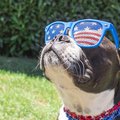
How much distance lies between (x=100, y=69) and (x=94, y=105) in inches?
10.4

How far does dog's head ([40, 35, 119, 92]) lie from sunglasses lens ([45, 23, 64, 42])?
5.4 inches

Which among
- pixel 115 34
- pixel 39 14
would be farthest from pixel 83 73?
pixel 39 14

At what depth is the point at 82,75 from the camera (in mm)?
3361

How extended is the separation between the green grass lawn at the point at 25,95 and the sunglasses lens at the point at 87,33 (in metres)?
1.69

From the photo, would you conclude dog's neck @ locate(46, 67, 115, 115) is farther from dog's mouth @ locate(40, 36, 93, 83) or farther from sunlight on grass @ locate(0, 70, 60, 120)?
sunlight on grass @ locate(0, 70, 60, 120)

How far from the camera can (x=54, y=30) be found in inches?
143

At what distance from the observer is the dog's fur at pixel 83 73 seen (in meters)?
3.35

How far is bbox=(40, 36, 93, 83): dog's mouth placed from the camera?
3.33 m

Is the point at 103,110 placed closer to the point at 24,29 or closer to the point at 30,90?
the point at 30,90

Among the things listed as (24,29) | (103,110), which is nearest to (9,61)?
(24,29)

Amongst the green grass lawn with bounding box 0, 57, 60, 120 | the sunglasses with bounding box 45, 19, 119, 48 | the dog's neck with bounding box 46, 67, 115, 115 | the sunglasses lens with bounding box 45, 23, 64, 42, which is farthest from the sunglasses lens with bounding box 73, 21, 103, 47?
the green grass lawn with bounding box 0, 57, 60, 120

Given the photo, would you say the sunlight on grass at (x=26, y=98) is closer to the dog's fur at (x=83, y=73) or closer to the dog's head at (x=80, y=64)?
the dog's fur at (x=83, y=73)

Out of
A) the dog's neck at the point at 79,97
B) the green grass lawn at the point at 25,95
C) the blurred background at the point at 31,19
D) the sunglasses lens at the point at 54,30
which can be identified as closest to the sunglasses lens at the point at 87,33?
the sunglasses lens at the point at 54,30

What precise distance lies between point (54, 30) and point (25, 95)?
2.15 meters
